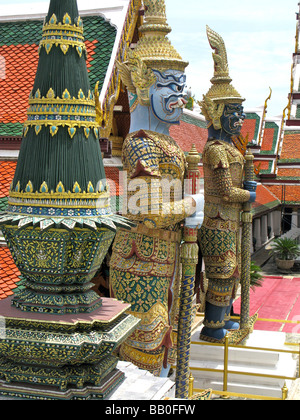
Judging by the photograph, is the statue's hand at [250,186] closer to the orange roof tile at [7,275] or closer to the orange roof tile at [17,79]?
the orange roof tile at [17,79]

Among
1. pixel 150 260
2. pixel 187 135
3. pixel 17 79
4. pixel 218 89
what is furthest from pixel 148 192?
pixel 187 135

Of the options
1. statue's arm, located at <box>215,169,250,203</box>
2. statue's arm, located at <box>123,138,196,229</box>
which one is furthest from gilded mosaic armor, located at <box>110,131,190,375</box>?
statue's arm, located at <box>215,169,250,203</box>

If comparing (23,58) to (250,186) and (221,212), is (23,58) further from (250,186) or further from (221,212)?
(250,186)

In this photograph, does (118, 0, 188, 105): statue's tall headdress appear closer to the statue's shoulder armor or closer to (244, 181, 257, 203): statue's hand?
the statue's shoulder armor

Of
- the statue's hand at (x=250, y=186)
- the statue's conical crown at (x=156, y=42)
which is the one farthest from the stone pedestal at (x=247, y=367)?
the statue's conical crown at (x=156, y=42)

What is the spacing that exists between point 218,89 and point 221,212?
6.07 ft

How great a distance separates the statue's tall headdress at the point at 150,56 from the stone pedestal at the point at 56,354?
2807 mm

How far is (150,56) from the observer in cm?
593

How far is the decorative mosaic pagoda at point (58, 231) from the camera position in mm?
3734

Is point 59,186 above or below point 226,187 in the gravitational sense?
above

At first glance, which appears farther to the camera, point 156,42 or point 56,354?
point 156,42
